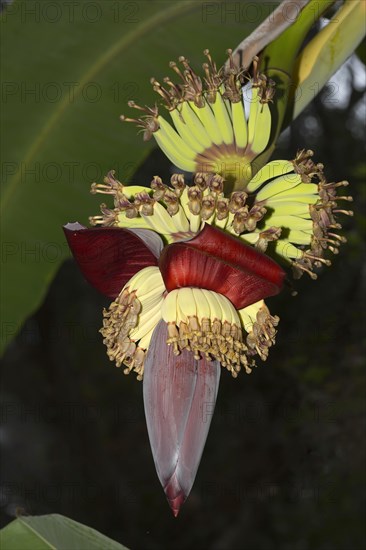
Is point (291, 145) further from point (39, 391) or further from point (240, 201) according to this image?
point (240, 201)

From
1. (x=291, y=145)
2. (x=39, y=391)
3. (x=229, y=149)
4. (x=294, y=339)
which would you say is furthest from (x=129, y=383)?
(x=229, y=149)

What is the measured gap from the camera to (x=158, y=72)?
35.9 inches

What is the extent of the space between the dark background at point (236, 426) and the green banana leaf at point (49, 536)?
4.92 feet

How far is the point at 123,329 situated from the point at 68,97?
395 millimetres

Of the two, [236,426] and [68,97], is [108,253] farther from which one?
[236,426]

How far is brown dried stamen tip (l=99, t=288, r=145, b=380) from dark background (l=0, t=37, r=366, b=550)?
5.20ft

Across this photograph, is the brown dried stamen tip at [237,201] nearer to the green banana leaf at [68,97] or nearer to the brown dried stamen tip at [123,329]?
the brown dried stamen tip at [123,329]

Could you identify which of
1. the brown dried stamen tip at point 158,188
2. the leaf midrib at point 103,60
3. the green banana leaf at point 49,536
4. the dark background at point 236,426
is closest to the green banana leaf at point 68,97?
the leaf midrib at point 103,60

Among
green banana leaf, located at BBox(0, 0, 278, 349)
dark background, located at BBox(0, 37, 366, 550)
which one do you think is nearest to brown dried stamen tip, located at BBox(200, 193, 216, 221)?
green banana leaf, located at BBox(0, 0, 278, 349)

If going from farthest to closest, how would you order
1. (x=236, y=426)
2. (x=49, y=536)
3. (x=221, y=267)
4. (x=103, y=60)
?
(x=236, y=426), (x=103, y=60), (x=49, y=536), (x=221, y=267)

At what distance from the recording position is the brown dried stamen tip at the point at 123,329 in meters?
0.62

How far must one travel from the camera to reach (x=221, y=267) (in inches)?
22.6

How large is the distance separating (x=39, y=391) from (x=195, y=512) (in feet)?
2.64

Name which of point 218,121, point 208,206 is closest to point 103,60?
point 218,121
